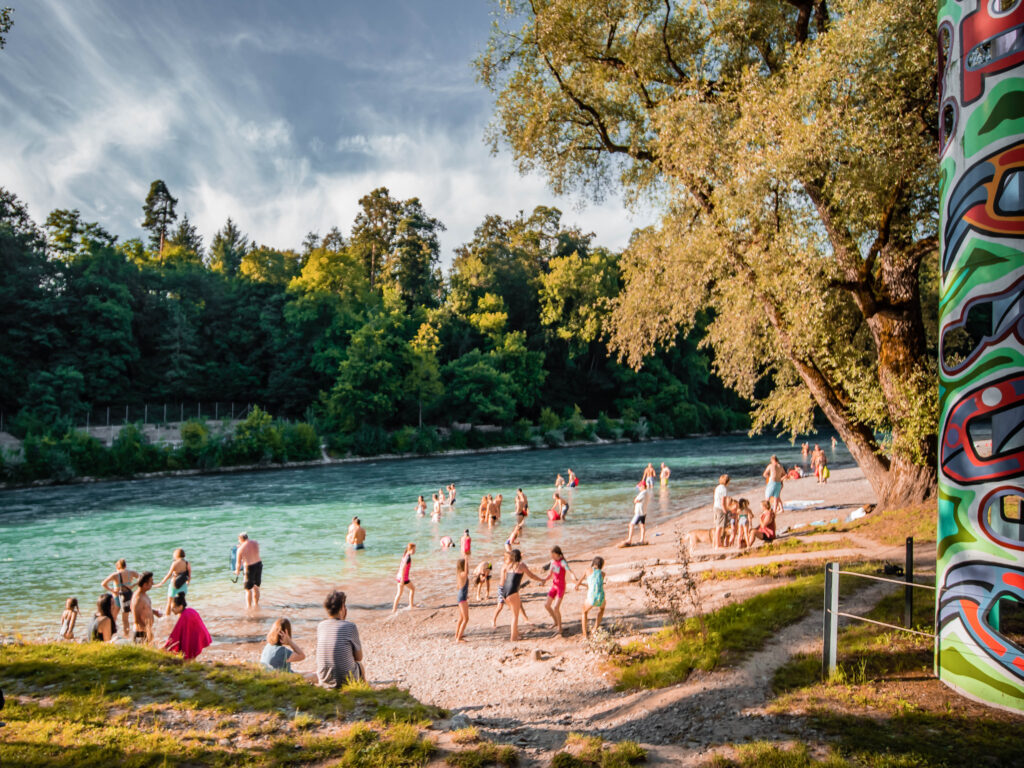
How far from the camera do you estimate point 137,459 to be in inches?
1629

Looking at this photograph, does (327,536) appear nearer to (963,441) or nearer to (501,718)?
(501,718)

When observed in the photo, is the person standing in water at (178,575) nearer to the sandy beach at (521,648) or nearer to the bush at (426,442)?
the sandy beach at (521,648)

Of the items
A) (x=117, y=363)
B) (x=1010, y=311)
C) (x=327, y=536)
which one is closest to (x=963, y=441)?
(x=1010, y=311)

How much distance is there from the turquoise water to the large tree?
28.9ft

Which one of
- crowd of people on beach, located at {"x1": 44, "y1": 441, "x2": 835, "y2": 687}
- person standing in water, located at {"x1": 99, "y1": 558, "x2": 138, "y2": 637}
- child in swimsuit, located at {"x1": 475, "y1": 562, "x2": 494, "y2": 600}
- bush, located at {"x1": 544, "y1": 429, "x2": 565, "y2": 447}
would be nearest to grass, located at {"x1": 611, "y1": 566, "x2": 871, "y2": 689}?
crowd of people on beach, located at {"x1": 44, "y1": 441, "x2": 835, "y2": 687}

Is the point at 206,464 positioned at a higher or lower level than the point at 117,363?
lower

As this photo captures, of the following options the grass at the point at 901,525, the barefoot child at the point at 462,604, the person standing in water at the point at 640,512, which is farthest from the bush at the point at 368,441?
the grass at the point at 901,525

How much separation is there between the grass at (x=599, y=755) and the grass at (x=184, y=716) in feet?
3.78

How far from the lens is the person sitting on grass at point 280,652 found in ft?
28.5

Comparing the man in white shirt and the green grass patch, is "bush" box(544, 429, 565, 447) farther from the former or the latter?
the green grass patch

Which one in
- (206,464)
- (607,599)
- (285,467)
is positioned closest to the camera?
(607,599)

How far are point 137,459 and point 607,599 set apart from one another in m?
37.9

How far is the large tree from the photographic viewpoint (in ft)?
39.1

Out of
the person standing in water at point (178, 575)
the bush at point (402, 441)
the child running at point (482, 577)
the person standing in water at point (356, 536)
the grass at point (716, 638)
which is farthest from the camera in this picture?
the bush at point (402, 441)
